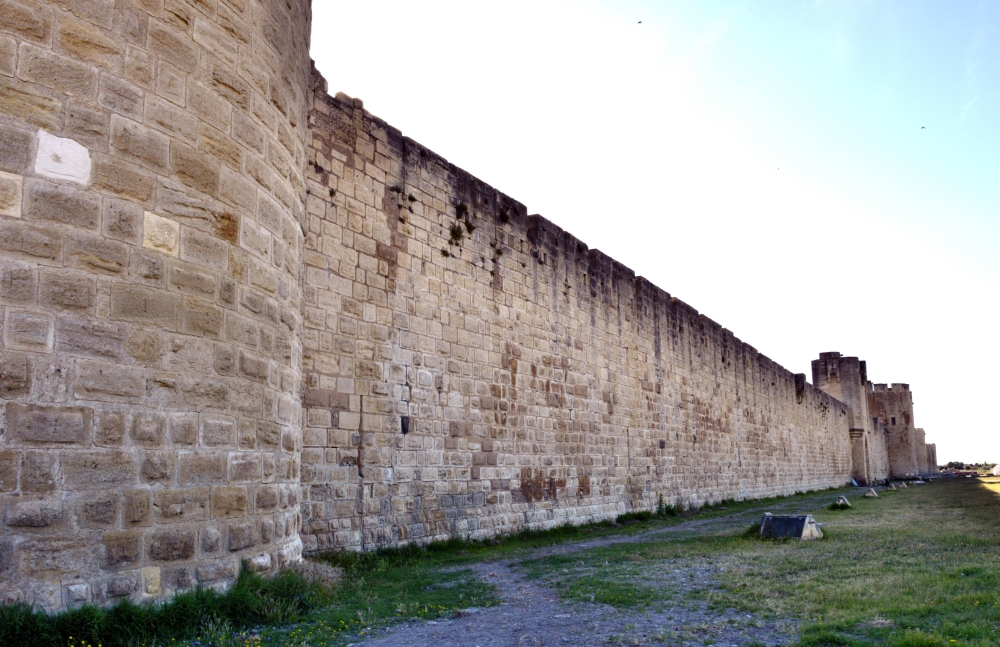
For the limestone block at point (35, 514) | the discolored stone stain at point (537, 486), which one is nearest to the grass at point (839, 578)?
the discolored stone stain at point (537, 486)

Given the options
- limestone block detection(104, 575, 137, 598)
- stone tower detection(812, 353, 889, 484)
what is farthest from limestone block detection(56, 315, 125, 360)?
stone tower detection(812, 353, 889, 484)

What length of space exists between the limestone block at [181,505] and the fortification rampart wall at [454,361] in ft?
10.3

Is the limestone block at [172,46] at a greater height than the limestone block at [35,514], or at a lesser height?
greater

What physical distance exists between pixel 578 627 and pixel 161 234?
361 cm

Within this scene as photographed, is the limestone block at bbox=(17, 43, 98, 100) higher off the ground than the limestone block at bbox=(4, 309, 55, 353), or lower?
higher

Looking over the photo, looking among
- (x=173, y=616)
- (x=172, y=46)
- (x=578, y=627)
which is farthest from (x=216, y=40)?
(x=578, y=627)

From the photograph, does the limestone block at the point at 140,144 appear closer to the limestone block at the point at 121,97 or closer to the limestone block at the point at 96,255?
the limestone block at the point at 121,97

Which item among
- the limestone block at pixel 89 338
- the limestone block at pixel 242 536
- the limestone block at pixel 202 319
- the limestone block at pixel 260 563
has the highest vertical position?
the limestone block at pixel 202 319

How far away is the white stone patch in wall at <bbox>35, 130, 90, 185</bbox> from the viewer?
4172mm

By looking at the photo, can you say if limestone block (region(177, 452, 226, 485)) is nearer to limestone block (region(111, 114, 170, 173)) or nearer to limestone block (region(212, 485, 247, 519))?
limestone block (region(212, 485, 247, 519))

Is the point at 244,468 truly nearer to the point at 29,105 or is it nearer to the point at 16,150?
the point at 16,150

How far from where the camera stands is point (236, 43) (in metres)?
5.50

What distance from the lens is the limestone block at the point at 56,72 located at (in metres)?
4.15

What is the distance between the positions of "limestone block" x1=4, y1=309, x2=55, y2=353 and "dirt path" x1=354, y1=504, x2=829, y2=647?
2446 millimetres
